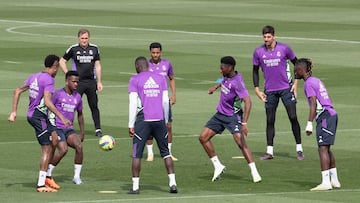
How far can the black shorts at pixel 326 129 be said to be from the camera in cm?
2328

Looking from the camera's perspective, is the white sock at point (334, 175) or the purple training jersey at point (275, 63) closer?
the white sock at point (334, 175)

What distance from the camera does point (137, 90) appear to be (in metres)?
22.8

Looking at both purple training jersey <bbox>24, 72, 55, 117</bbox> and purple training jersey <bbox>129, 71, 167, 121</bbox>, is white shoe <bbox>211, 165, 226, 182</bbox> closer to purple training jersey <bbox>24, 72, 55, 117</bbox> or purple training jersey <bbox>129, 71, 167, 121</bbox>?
purple training jersey <bbox>129, 71, 167, 121</bbox>

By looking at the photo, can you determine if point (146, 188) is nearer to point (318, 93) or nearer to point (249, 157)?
point (249, 157)

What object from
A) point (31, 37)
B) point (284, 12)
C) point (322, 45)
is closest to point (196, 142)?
point (322, 45)

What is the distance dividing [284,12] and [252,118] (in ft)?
133

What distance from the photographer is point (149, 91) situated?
2273 centimetres

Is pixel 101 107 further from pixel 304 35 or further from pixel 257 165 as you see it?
pixel 304 35

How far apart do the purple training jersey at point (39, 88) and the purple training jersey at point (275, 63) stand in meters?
5.92

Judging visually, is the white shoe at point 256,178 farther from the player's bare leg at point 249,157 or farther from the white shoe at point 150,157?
the white shoe at point 150,157

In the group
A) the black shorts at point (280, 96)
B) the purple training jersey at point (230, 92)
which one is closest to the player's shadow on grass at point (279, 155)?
the black shorts at point (280, 96)

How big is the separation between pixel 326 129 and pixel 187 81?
58.8 ft

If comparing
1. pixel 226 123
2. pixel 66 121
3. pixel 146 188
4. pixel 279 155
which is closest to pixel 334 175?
pixel 226 123

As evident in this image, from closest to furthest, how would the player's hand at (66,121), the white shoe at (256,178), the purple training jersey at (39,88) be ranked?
the player's hand at (66,121) < the purple training jersey at (39,88) < the white shoe at (256,178)
